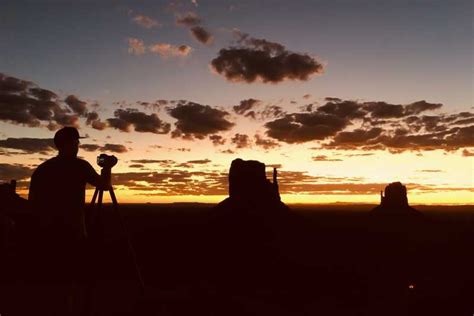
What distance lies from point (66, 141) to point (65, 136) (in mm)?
79

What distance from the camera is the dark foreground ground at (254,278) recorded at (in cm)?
1361

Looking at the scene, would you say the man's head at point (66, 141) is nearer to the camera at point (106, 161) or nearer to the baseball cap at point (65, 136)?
the baseball cap at point (65, 136)

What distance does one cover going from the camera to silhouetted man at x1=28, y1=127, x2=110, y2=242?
7.31 metres

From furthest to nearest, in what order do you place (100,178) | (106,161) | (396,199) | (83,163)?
(396,199)
(106,161)
(100,178)
(83,163)

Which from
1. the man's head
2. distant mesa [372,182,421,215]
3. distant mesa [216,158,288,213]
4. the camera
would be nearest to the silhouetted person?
the man's head

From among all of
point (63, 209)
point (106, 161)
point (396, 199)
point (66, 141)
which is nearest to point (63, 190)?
point (63, 209)

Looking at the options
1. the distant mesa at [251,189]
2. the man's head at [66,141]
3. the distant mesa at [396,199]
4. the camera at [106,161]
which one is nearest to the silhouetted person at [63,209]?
the man's head at [66,141]

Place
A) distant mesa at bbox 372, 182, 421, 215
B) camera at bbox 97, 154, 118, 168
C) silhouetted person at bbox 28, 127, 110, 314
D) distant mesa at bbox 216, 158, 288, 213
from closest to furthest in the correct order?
silhouetted person at bbox 28, 127, 110, 314 → camera at bbox 97, 154, 118, 168 → distant mesa at bbox 216, 158, 288, 213 → distant mesa at bbox 372, 182, 421, 215

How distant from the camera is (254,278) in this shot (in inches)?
1420

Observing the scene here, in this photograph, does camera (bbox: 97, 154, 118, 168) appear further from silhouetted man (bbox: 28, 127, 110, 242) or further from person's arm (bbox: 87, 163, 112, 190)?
silhouetted man (bbox: 28, 127, 110, 242)

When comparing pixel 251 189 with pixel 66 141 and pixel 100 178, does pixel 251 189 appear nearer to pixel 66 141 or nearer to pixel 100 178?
pixel 100 178

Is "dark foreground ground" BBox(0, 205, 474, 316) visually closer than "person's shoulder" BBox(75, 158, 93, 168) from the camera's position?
No

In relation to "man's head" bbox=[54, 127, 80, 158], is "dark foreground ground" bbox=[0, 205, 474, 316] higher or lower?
lower

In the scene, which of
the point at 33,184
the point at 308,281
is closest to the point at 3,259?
the point at 33,184
